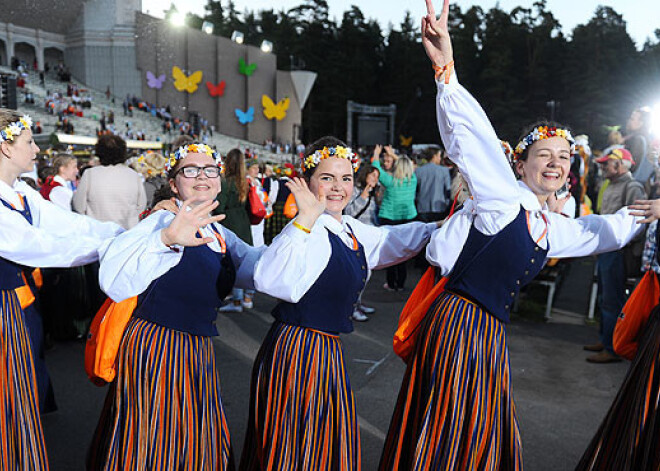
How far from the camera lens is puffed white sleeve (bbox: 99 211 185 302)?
7.50ft

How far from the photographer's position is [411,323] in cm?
261

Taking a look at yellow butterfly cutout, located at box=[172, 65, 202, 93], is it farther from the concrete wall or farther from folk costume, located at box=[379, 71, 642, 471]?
folk costume, located at box=[379, 71, 642, 471]

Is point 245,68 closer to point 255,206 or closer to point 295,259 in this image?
point 255,206

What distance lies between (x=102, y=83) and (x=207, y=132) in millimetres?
5999

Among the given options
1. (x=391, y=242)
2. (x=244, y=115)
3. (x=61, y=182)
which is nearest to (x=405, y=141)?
(x=244, y=115)

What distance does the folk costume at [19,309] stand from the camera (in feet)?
8.30

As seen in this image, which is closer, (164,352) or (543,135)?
(164,352)

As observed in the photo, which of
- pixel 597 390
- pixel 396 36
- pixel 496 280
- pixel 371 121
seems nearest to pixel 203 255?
pixel 496 280

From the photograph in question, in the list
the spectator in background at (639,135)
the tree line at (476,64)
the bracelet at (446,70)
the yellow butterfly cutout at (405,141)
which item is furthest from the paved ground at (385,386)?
the yellow butterfly cutout at (405,141)

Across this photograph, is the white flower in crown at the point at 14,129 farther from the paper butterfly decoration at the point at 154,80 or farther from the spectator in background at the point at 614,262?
the paper butterfly decoration at the point at 154,80

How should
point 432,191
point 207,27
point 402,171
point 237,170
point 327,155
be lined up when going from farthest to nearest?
1. point 207,27
2. point 432,191
3. point 402,171
4. point 237,170
5. point 327,155

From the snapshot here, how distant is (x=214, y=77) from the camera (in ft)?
113

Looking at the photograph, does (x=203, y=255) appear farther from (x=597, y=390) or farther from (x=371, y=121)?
Answer: (x=371, y=121)

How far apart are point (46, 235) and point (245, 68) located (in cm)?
3408
